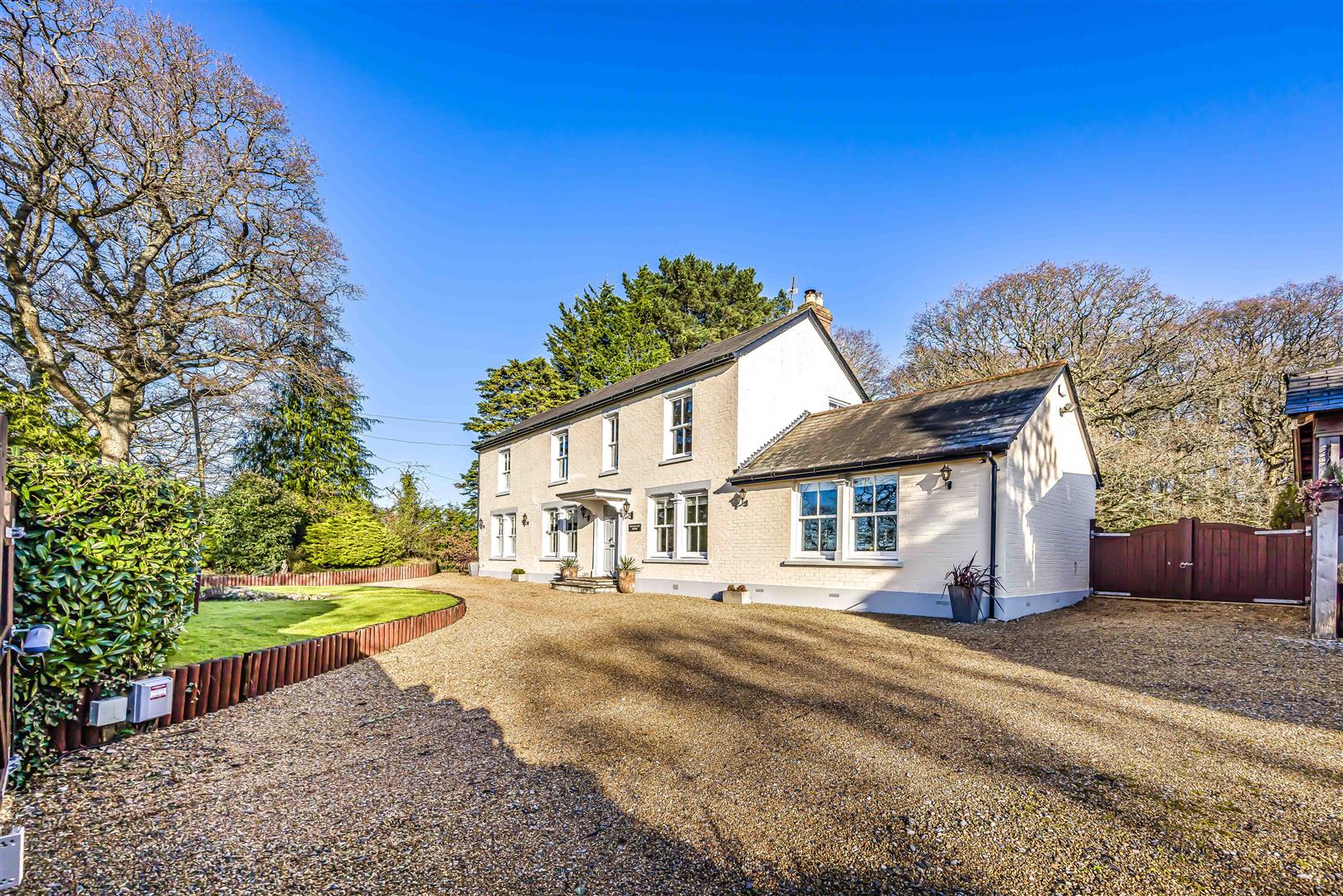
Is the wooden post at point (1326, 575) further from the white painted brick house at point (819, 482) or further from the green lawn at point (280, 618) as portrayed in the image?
the green lawn at point (280, 618)

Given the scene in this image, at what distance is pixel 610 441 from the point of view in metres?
21.6

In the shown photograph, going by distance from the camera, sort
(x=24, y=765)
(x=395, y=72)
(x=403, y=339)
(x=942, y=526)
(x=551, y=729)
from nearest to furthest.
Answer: (x=24, y=765), (x=551, y=729), (x=942, y=526), (x=395, y=72), (x=403, y=339)

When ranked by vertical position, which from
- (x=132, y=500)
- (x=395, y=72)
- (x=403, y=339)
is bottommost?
(x=132, y=500)

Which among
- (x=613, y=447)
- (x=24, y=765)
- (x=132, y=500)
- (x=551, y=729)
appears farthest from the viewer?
(x=613, y=447)

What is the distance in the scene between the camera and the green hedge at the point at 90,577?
179 inches

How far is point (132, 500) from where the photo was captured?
17.8ft

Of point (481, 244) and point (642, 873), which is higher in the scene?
point (481, 244)

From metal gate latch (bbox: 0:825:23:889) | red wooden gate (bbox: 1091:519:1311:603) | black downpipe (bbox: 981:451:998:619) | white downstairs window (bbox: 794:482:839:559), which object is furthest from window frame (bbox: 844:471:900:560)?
metal gate latch (bbox: 0:825:23:889)

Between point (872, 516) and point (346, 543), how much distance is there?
22.4 metres

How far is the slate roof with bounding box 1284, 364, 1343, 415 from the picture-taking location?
376 inches

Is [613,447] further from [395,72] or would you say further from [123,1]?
[123,1]

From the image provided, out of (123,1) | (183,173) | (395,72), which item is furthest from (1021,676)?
(123,1)

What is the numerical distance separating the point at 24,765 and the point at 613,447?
17317mm

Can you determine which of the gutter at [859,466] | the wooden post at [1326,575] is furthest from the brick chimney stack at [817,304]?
the wooden post at [1326,575]
